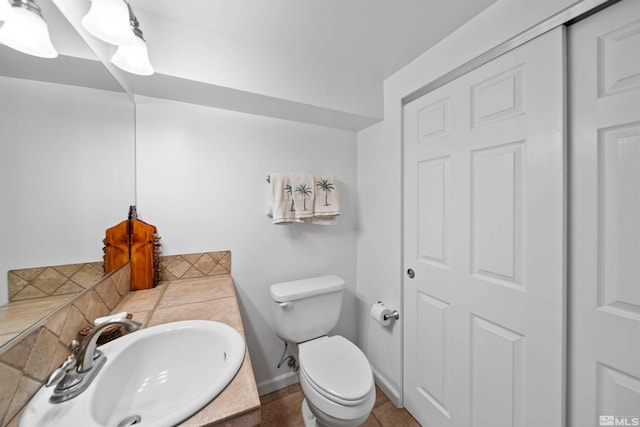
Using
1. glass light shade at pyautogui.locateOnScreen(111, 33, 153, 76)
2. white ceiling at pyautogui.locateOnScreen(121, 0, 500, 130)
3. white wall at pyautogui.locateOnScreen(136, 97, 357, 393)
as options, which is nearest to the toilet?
white wall at pyautogui.locateOnScreen(136, 97, 357, 393)

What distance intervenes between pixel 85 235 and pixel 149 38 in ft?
3.07

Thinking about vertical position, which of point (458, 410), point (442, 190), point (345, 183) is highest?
point (345, 183)

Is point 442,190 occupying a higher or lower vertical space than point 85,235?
higher

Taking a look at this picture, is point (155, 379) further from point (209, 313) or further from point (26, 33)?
point (26, 33)

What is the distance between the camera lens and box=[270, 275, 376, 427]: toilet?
1039 millimetres

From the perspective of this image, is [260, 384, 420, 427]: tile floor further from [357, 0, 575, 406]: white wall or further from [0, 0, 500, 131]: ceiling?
[0, 0, 500, 131]: ceiling

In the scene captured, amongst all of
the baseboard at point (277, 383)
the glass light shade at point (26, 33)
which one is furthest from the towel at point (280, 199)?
the baseboard at point (277, 383)

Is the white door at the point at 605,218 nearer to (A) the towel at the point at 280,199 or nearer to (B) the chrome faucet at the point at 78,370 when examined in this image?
(A) the towel at the point at 280,199

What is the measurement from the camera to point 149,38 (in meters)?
1.06

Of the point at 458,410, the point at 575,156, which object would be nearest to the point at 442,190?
the point at 575,156

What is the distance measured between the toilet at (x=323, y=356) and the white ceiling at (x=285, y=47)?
1175 millimetres

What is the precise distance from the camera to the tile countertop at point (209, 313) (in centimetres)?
51

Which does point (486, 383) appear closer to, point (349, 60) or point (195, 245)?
point (195, 245)

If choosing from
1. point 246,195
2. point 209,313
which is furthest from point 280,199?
point 209,313
